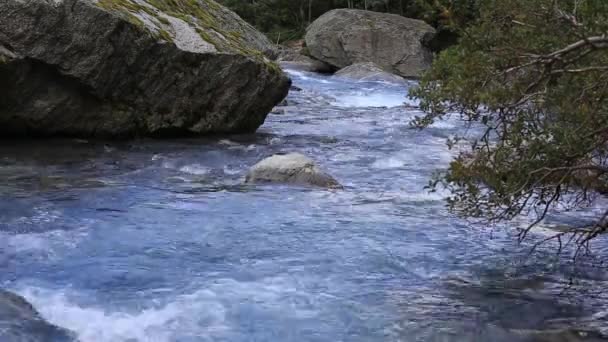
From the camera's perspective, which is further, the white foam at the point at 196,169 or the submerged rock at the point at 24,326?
the white foam at the point at 196,169

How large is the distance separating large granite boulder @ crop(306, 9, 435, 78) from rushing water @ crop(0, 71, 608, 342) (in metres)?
18.2

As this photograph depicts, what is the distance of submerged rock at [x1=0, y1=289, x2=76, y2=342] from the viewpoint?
4.71 m

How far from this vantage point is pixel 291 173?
9.38m

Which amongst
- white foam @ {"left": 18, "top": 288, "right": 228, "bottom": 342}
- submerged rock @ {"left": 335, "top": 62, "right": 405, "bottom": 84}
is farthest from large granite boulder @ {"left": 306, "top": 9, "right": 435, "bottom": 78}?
white foam @ {"left": 18, "top": 288, "right": 228, "bottom": 342}

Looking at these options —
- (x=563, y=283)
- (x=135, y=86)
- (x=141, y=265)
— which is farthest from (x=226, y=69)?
(x=563, y=283)

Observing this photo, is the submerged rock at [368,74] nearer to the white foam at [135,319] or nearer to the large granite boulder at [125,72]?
the large granite boulder at [125,72]

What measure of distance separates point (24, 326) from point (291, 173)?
492 centimetres

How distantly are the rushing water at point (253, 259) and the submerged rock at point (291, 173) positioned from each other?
0.26m

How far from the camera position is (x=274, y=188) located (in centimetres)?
907

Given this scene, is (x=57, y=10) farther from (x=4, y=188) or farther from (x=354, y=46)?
(x=354, y=46)

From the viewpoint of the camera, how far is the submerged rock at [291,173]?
9305 mm

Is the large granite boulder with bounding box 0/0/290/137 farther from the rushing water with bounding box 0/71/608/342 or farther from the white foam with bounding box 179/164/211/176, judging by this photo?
the white foam with bounding box 179/164/211/176

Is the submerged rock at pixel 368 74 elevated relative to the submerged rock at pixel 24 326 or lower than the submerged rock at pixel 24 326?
elevated

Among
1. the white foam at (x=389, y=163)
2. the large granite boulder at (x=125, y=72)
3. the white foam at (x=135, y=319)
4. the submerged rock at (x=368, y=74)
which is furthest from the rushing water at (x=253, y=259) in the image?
the submerged rock at (x=368, y=74)
